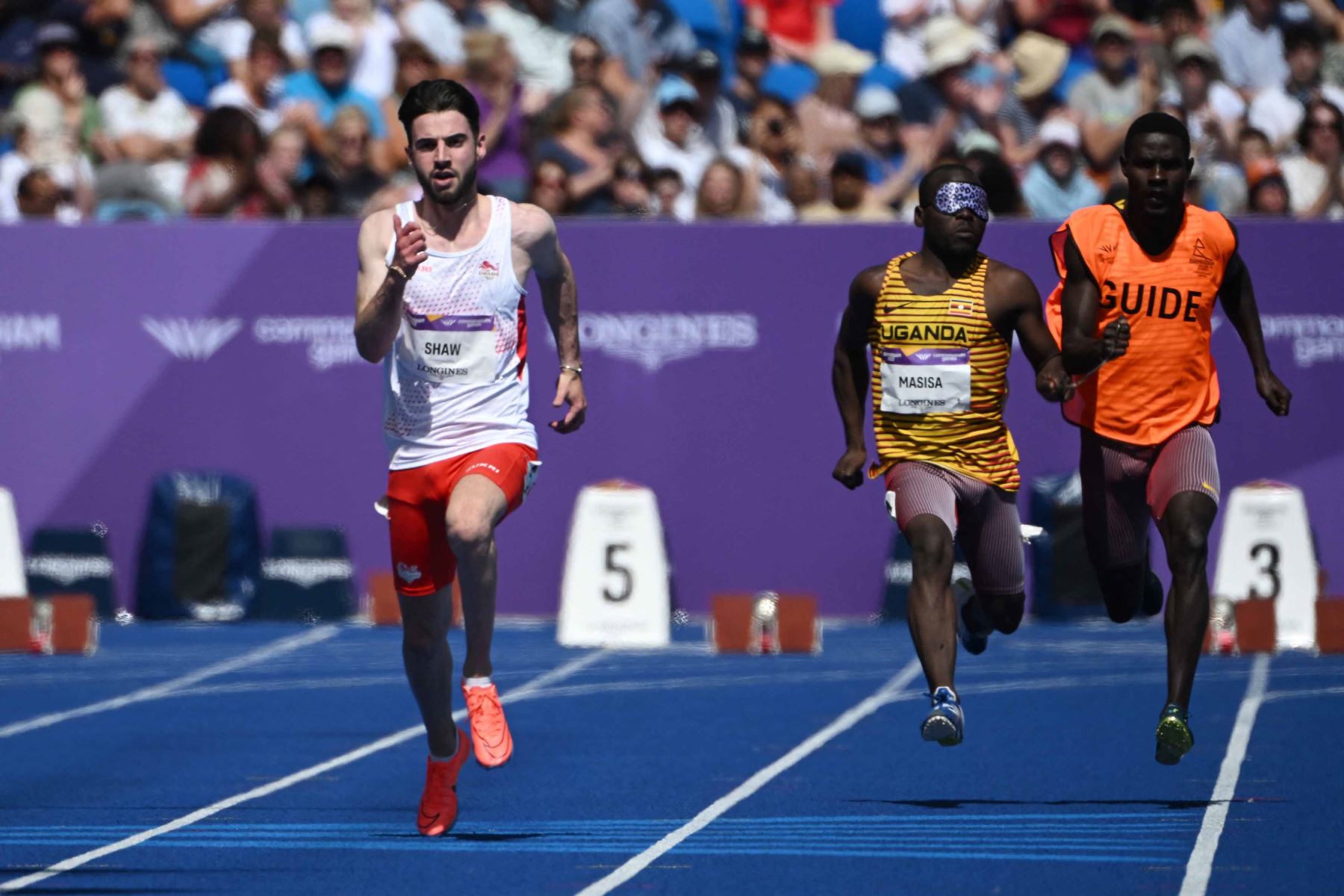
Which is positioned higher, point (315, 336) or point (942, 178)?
point (942, 178)

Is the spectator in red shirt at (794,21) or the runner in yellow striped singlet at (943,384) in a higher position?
the spectator in red shirt at (794,21)

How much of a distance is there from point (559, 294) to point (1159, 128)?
217 centimetres

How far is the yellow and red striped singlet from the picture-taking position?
9008 millimetres

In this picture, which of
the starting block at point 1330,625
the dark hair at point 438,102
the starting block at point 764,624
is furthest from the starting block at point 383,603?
the dark hair at point 438,102

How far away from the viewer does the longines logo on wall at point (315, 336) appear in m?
15.7

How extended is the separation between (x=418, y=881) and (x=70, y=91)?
1156 cm

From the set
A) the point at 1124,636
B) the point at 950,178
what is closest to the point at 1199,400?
the point at 950,178

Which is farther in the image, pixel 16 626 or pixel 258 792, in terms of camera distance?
pixel 16 626

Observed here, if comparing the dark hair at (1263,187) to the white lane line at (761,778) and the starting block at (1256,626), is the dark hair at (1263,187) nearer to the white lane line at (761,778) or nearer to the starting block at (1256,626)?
the starting block at (1256,626)

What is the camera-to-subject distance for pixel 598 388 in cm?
1548

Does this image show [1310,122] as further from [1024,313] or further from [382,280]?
[382,280]

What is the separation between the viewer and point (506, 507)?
793 cm

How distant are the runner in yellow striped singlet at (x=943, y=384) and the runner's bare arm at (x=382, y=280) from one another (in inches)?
76.7

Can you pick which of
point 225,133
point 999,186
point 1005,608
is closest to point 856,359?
point 1005,608
